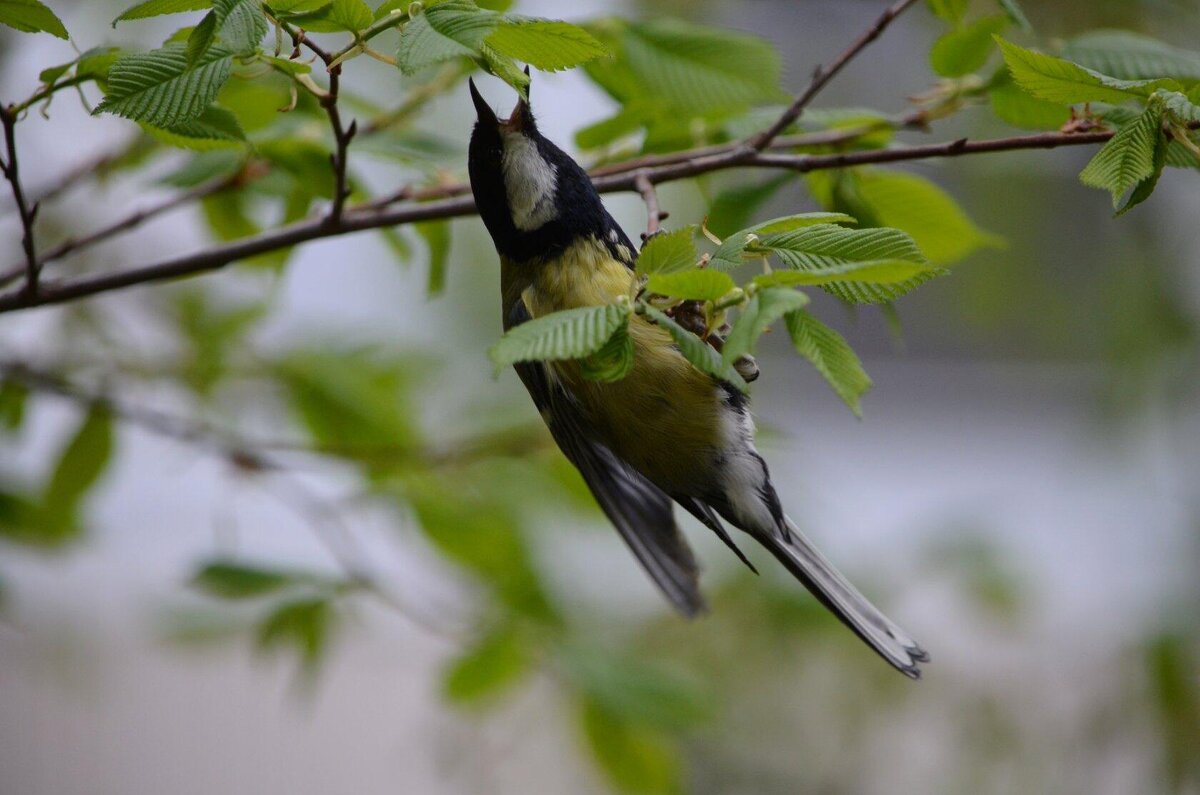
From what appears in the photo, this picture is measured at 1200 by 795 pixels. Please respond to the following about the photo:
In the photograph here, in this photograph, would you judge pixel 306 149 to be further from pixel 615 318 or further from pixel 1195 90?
pixel 1195 90

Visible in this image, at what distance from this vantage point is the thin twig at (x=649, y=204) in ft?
4.15

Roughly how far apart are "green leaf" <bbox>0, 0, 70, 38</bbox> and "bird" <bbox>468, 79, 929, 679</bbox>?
603 millimetres

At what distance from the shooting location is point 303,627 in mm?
1937

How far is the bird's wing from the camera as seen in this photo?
67.3 inches

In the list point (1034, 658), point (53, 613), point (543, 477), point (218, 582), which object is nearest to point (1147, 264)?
point (1034, 658)

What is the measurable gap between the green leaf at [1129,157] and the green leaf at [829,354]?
0.96ft

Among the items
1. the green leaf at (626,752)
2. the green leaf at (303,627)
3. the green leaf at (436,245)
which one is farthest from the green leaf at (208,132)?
the green leaf at (626,752)

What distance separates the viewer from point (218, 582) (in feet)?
6.24

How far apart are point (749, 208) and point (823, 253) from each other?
0.64 m

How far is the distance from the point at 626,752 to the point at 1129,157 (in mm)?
1409

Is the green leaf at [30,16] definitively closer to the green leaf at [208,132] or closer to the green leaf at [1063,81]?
the green leaf at [208,132]

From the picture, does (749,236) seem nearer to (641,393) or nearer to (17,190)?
(641,393)

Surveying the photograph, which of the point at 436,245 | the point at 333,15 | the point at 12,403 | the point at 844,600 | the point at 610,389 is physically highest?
the point at 333,15

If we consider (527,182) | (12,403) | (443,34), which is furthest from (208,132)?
(12,403)
